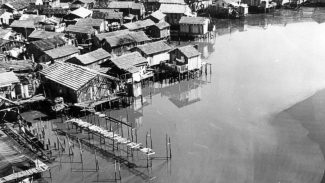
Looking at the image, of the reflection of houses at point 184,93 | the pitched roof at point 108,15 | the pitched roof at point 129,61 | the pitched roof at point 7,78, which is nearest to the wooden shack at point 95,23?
the pitched roof at point 108,15

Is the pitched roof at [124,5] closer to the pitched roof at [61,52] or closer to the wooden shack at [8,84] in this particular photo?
the pitched roof at [61,52]

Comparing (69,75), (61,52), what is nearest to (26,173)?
(69,75)

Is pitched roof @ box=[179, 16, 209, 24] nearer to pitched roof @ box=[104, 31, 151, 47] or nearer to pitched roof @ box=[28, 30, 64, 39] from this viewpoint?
pitched roof @ box=[104, 31, 151, 47]

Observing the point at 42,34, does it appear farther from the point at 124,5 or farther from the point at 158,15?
the point at 124,5

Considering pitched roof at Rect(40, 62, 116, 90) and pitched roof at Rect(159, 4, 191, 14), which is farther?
pitched roof at Rect(159, 4, 191, 14)

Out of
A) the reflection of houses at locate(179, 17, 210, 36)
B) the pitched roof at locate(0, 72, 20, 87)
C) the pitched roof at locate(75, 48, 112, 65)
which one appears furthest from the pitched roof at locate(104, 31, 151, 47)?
the pitched roof at locate(0, 72, 20, 87)

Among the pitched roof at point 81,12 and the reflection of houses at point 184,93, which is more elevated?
the pitched roof at point 81,12

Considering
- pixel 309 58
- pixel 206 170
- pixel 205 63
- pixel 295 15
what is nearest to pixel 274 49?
pixel 309 58
